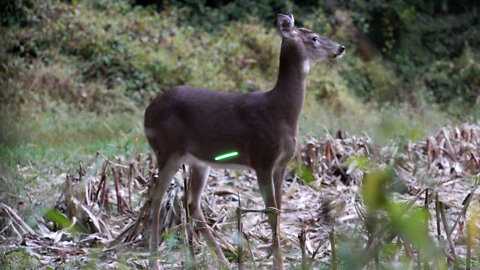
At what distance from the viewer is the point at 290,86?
4.01 metres

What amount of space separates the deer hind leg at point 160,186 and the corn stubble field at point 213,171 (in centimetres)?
10

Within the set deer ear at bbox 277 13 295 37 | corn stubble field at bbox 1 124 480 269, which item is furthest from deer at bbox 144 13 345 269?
corn stubble field at bbox 1 124 480 269

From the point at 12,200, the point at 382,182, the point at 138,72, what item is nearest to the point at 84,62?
the point at 138,72

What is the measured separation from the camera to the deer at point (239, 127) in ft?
12.7

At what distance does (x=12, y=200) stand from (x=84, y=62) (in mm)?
7515

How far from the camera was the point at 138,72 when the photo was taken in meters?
11.7

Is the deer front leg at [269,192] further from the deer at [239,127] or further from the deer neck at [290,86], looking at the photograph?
the deer neck at [290,86]

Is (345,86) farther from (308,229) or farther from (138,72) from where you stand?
(308,229)

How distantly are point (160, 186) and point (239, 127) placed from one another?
24.4 inches

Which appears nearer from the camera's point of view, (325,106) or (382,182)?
(382,182)

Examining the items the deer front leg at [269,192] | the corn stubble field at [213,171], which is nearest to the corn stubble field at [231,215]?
the corn stubble field at [213,171]

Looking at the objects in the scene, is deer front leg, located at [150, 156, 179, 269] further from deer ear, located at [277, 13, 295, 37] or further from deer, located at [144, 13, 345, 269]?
deer ear, located at [277, 13, 295, 37]

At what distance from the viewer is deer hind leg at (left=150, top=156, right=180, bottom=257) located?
3973 mm

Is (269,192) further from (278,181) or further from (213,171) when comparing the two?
(213,171)
